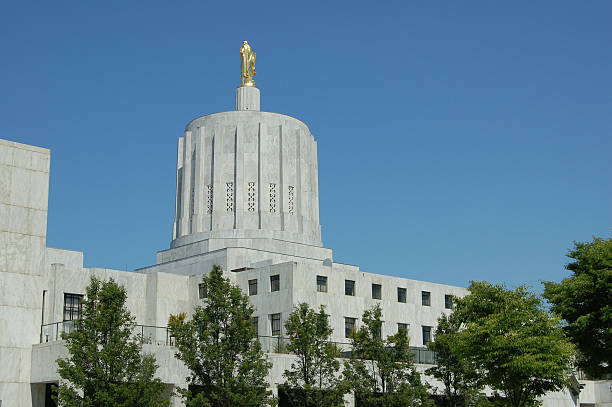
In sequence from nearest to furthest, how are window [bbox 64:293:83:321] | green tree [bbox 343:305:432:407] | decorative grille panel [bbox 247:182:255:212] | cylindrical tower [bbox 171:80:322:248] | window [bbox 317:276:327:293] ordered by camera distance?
green tree [bbox 343:305:432:407] → window [bbox 64:293:83:321] → window [bbox 317:276:327:293] → cylindrical tower [bbox 171:80:322:248] → decorative grille panel [bbox 247:182:255:212]

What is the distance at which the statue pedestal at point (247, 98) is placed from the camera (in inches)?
3113

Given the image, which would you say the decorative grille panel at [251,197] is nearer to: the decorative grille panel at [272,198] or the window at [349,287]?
the decorative grille panel at [272,198]

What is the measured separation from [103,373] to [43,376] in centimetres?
824

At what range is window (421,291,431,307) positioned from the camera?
6993 cm

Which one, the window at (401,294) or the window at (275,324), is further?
the window at (401,294)

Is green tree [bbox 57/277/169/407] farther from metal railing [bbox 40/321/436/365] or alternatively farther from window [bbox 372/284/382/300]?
window [bbox 372/284/382/300]

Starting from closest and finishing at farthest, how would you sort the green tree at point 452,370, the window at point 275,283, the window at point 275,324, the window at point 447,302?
the green tree at point 452,370 → the window at point 275,324 → the window at point 275,283 → the window at point 447,302

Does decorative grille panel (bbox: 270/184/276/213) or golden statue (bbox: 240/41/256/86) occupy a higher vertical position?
golden statue (bbox: 240/41/256/86)

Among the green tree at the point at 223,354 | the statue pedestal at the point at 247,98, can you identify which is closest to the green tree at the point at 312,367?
the green tree at the point at 223,354

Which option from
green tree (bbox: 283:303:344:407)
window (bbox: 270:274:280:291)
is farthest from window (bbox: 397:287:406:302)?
green tree (bbox: 283:303:344:407)

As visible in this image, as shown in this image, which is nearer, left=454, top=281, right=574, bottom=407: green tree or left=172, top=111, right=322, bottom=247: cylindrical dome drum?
left=454, top=281, right=574, bottom=407: green tree

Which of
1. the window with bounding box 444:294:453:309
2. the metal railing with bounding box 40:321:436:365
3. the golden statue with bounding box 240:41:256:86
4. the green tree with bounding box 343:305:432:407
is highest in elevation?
the golden statue with bounding box 240:41:256:86

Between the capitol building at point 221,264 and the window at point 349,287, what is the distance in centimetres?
8

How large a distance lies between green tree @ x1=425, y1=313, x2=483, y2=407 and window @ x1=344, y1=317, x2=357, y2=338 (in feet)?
51.9
